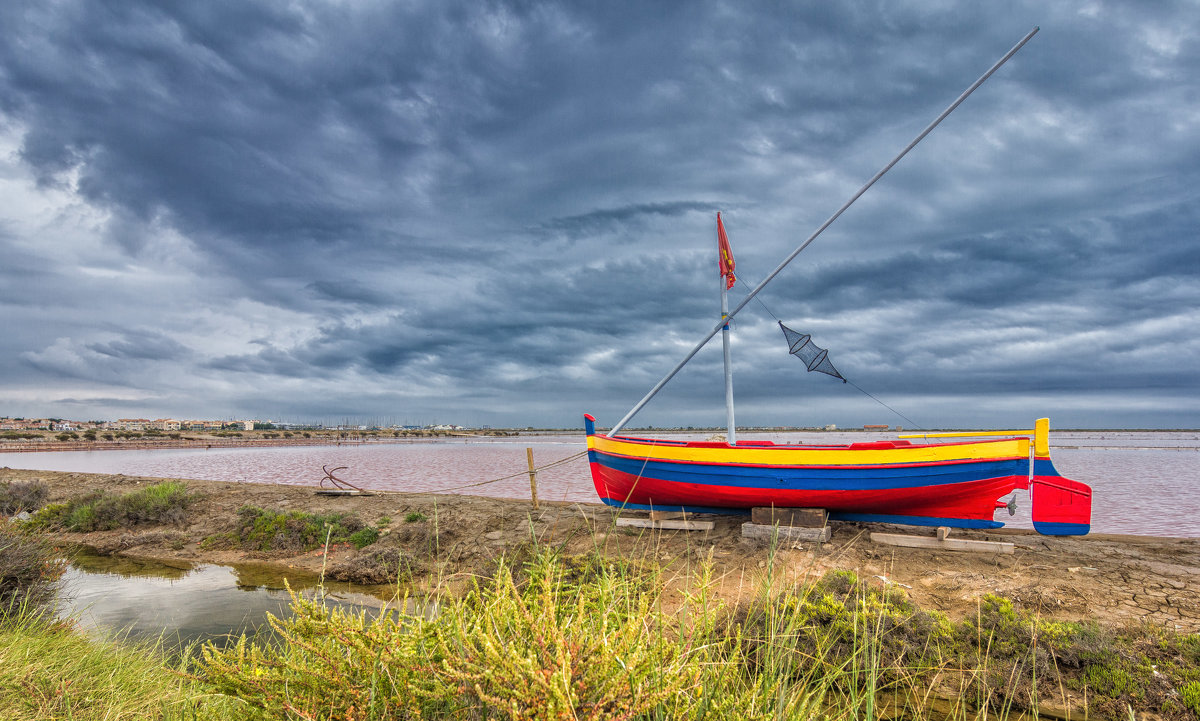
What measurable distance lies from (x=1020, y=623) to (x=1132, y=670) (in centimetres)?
91

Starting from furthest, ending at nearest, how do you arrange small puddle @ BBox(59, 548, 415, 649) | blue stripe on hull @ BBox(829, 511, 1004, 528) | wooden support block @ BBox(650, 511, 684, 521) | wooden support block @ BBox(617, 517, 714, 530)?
wooden support block @ BBox(650, 511, 684, 521), wooden support block @ BBox(617, 517, 714, 530), blue stripe on hull @ BBox(829, 511, 1004, 528), small puddle @ BBox(59, 548, 415, 649)

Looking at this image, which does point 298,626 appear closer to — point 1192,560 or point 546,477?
point 1192,560

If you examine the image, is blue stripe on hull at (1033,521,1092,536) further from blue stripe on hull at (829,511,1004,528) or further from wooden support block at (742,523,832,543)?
wooden support block at (742,523,832,543)

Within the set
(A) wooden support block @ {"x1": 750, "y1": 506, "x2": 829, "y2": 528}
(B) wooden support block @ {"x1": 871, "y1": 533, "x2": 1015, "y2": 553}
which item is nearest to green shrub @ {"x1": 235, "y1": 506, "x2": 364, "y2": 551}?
(A) wooden support block @ {"x1": 750, "y1": 506, "x2": 829, "y2": 528}

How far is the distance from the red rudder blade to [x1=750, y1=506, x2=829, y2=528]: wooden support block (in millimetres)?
3203

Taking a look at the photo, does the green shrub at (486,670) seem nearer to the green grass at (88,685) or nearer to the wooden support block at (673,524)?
the green grass at (88,685)

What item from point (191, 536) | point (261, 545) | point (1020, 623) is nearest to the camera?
point (1020, 623)

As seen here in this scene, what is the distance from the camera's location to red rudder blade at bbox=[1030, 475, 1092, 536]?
8273 mm

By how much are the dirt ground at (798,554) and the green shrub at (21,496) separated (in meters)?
5.09

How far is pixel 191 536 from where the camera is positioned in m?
12.5

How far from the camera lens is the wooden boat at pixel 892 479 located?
8359mm

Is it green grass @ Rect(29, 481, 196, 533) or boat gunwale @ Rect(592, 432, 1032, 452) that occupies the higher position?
boat gunwale @ Rect(592, 432, 1032, 452)

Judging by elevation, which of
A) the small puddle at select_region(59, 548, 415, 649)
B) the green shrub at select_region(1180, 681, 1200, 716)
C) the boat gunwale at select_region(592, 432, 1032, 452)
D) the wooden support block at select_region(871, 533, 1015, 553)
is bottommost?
the small puddle at select_region(59, 548, 415, 649)

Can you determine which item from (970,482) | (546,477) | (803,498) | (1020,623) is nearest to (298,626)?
(1020,623)
